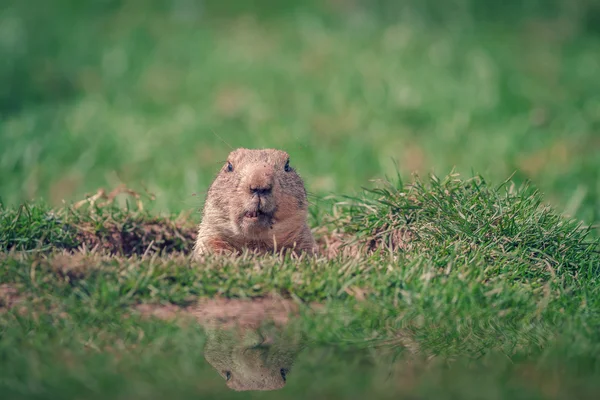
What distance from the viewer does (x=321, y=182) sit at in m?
8.16

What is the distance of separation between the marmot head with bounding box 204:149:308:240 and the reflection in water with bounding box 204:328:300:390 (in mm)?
1090

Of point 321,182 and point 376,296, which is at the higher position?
point 321,182

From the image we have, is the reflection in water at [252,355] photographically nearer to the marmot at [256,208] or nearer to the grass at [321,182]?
the grass at [321,182]

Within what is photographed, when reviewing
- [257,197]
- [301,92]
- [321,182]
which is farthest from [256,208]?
[301,92]

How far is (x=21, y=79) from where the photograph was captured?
35.9 feet

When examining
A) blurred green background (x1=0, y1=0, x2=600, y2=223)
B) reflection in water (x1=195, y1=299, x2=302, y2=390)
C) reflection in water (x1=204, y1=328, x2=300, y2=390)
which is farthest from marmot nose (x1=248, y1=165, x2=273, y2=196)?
blurred green background (x1=0, y1=0, x2=600, y2=223)

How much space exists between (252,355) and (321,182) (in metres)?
4.40

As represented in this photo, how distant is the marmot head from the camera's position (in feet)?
16.6

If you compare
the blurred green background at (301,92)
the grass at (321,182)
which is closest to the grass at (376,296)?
the grass at (321,182)

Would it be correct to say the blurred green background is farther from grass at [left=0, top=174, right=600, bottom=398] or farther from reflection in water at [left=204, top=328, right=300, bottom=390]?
reflection in water at [left=204, top=328, right=300, bottom=390]

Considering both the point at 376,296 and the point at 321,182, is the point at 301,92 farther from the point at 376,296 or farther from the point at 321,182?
the point at 376,296

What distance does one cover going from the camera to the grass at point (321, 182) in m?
3.98

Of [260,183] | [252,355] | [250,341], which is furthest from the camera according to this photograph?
[260,183]

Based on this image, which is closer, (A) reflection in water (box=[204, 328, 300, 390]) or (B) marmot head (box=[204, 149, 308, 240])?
(A) reflection in water (box=[204, 328, 300, 390])
